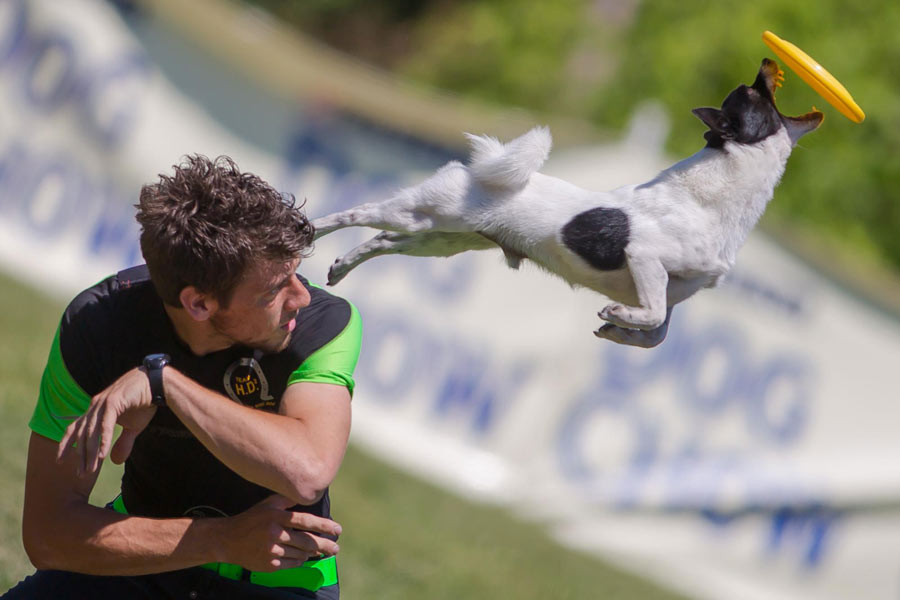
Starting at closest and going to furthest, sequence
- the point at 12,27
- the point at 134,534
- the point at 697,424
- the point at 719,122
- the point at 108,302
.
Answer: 1. the point at 719,122
2. the point at 134,534
3. the point at 108,302
4. the point at 697,424
5. the point at 12,27

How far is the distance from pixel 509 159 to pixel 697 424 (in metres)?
6.71

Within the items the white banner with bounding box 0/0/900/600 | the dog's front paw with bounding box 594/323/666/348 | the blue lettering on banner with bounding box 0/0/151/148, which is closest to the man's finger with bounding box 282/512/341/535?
the dog's front paw with bounding box 594/323/666/348

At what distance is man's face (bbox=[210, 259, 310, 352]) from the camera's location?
7.66 feet

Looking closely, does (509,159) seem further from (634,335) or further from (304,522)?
(304,522)

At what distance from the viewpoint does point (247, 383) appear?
8.42ft

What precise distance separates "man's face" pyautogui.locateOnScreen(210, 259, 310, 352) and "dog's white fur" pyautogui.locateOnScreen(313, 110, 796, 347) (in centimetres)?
23

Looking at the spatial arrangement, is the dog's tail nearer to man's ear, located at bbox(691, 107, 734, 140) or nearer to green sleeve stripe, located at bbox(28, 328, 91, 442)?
man's ear, located at bbox(691, 107, 734, 140)

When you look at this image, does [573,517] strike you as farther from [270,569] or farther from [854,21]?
[854,21]

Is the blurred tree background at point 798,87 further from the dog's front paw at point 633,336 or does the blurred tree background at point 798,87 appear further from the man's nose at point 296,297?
the man's nose at point 296,297

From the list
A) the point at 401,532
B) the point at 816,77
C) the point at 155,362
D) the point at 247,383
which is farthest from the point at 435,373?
the point at 816,77

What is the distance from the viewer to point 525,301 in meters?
8.84

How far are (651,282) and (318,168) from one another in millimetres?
6863

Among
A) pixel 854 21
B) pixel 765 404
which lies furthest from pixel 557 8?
pixel 765 404

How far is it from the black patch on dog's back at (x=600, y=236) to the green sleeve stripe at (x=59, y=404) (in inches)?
47.4
